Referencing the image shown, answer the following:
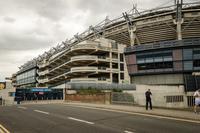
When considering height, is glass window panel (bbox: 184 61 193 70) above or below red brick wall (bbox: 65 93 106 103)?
above

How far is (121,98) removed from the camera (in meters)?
25.6

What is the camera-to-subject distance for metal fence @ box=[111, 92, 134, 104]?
24.3 metres

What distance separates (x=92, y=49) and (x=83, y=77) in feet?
28.0

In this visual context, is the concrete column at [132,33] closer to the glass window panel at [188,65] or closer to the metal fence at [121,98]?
the glass window panel at [188,65]

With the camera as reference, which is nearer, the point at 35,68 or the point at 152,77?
the point at 152,77

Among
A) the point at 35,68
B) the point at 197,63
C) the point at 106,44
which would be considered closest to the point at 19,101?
the point at 106,44

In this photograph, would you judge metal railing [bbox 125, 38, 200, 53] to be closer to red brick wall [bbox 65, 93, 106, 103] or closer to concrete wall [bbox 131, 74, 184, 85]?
concrete wall [bbox 131, 74, 184, 85]

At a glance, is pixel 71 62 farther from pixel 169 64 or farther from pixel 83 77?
pixel 169 64

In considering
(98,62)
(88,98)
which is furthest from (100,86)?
(88,98)

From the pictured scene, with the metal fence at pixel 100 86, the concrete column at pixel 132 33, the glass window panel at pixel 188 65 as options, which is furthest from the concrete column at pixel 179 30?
the metal fence at pixel 100 86

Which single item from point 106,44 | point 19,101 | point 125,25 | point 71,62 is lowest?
point 19,101

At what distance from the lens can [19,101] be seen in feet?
139

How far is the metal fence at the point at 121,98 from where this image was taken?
79.6 ft

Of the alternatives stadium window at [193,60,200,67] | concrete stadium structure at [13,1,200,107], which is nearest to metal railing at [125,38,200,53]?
concrete stadium structure at [13,1,200,107]
